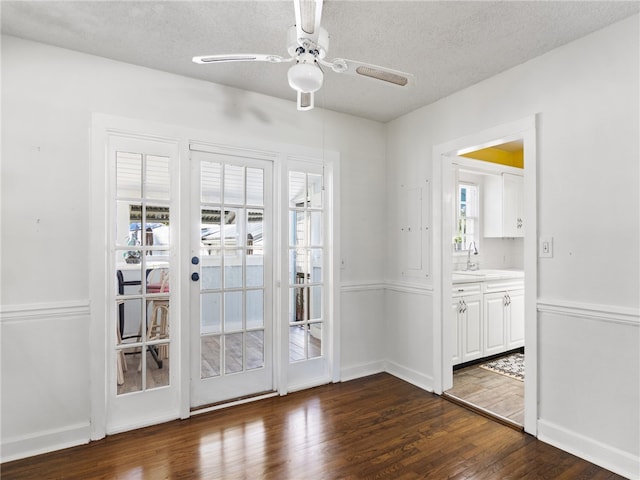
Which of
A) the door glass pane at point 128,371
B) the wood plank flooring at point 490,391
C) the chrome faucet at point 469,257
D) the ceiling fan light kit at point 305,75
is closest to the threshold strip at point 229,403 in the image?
the door glass pane at point 128,371

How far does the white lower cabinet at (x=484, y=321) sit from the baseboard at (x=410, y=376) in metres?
0.43

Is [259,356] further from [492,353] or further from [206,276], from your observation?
[492,353]

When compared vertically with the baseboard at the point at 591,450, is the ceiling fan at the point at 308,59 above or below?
above

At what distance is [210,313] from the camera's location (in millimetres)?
2955

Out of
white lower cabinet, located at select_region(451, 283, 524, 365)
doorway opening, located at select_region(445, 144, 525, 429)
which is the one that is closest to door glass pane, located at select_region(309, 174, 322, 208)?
doorway opening, located at select_region(445, 144, 525, 429)

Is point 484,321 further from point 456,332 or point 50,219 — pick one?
point 50,219

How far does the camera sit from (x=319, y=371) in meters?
3.44

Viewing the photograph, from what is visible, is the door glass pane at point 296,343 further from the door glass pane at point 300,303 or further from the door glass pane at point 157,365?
the door glass pane at point 157,365

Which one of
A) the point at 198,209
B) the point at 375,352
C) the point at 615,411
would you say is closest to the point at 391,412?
the point at 375,352

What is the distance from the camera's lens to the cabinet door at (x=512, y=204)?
183 inches

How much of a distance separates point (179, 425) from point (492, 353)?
3.13 metres

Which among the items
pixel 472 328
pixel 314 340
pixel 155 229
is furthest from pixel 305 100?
pixel 472 328

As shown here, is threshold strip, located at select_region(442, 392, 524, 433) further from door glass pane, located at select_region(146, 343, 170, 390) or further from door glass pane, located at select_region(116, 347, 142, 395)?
door glass pane, located at select_region(116, 347, 142, 395)

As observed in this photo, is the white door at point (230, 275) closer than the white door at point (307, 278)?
Yes
